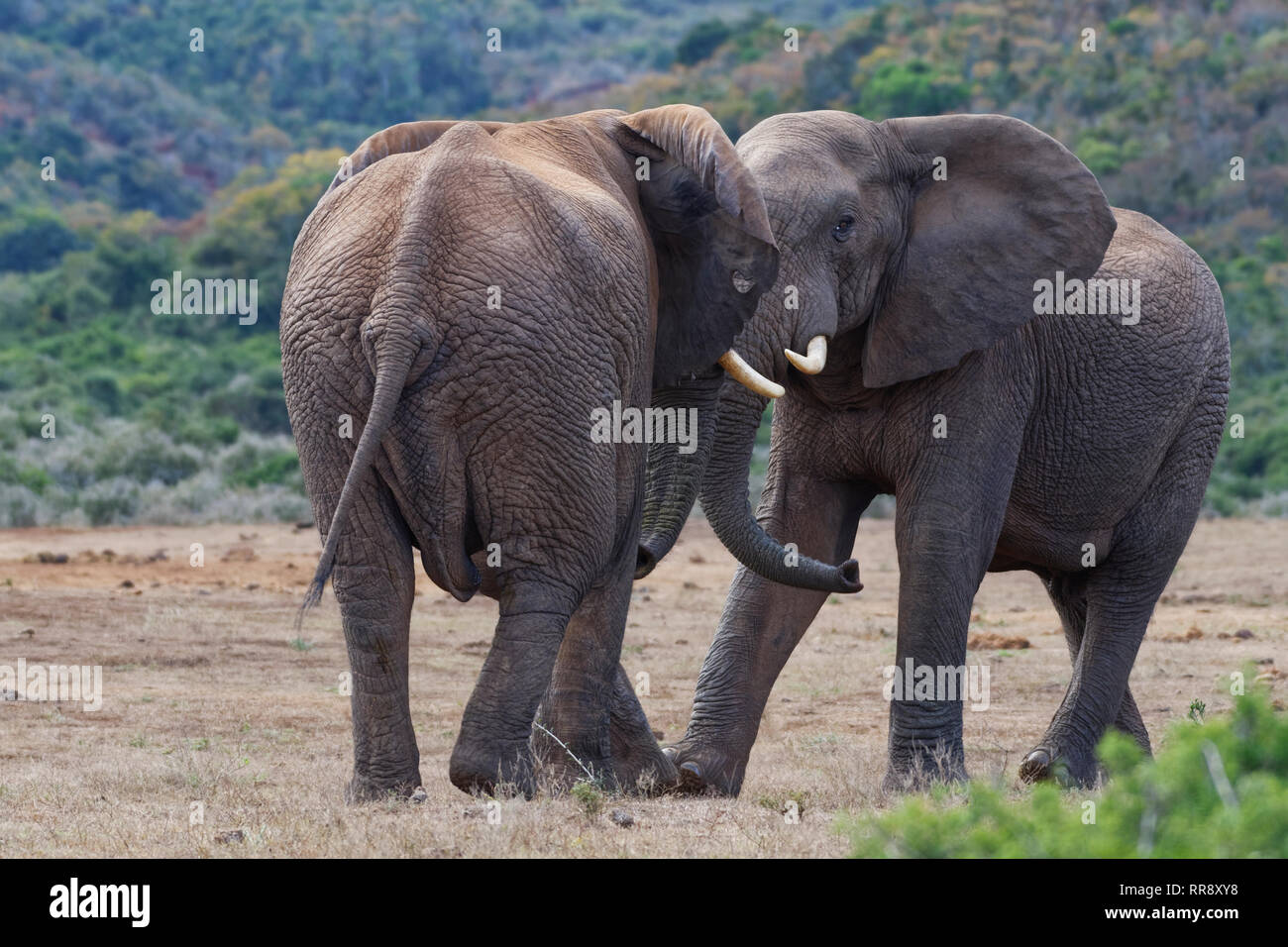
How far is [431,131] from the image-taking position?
22.7 ft

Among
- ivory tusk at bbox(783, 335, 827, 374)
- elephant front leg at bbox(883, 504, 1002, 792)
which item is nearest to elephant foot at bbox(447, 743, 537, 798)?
ivory tusk at bbox(783, 335, 827, 374)

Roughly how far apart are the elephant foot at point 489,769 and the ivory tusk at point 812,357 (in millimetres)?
1994

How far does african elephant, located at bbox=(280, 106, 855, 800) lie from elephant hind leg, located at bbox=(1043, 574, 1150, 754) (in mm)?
3172

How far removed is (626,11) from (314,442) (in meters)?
90.2

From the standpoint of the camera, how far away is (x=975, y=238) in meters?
8.21

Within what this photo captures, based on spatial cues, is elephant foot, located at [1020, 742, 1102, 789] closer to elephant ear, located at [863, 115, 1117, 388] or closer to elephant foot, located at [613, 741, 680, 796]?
elephant foot, located at [613, 741, 680, 796]

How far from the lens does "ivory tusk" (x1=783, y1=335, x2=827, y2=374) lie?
7457mm

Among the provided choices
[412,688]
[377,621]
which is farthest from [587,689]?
[412,688]

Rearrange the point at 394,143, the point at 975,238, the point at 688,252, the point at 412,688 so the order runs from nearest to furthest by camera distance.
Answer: the point at 394,143 → the point at 688,252 → the point at 975,238 → the point at 412,688

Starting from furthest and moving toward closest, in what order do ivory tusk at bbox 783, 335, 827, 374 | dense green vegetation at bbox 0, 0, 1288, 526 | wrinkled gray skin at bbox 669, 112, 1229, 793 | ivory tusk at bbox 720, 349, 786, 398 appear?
dense green vegetation at bbox 0, 0, 1288, 526 < wrinkled gray skin at bbox 669, 112, 1229, 793 < ivory tusk at bbox 783, 335, 827, 374 < ivory tusk at bbox 720, 349, 786, 398

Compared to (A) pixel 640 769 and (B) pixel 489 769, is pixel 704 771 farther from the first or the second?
(B) pixel 489 769

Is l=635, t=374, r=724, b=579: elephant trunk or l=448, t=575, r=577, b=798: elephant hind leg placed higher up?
l=635, t=374, r=724, b=579: elephant trunk

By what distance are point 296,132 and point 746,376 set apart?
6430 cm
